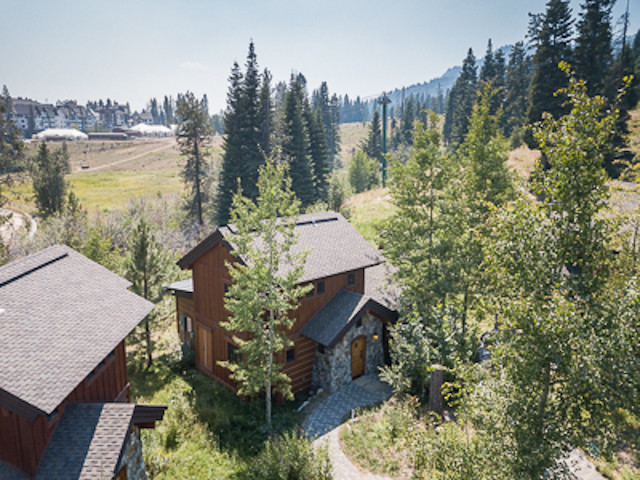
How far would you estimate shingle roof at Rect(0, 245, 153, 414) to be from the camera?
9.05 m

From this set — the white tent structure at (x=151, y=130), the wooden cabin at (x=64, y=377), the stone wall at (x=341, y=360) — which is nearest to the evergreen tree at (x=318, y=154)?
the stone wall at (x=341, y=360)

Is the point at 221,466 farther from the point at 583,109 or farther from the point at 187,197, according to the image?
the point at 187,197

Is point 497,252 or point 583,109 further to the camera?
point 497,252

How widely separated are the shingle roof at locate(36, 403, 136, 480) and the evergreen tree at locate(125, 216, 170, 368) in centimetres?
1148

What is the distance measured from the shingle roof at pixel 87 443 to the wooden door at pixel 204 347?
1032 centimetres

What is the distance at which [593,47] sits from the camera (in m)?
35.3

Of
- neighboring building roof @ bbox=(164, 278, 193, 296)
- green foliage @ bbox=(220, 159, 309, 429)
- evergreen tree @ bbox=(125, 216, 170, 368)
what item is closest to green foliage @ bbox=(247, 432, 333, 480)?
green foliage @ bbox=(220, 159, 309, 429)

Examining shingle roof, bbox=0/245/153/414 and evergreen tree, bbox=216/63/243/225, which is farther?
evergreen tree, bbox=216/63/243/225

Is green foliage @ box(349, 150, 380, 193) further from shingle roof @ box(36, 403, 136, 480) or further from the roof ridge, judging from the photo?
shingle roof @ box(36, 403, 136, 480)

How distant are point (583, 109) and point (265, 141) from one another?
129ft

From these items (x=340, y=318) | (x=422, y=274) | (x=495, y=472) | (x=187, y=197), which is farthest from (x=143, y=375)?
(x=187, y=197)

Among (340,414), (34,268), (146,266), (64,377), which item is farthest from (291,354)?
(34,268)

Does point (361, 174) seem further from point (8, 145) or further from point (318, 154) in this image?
point (8, 145)

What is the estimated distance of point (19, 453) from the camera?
888 cm
